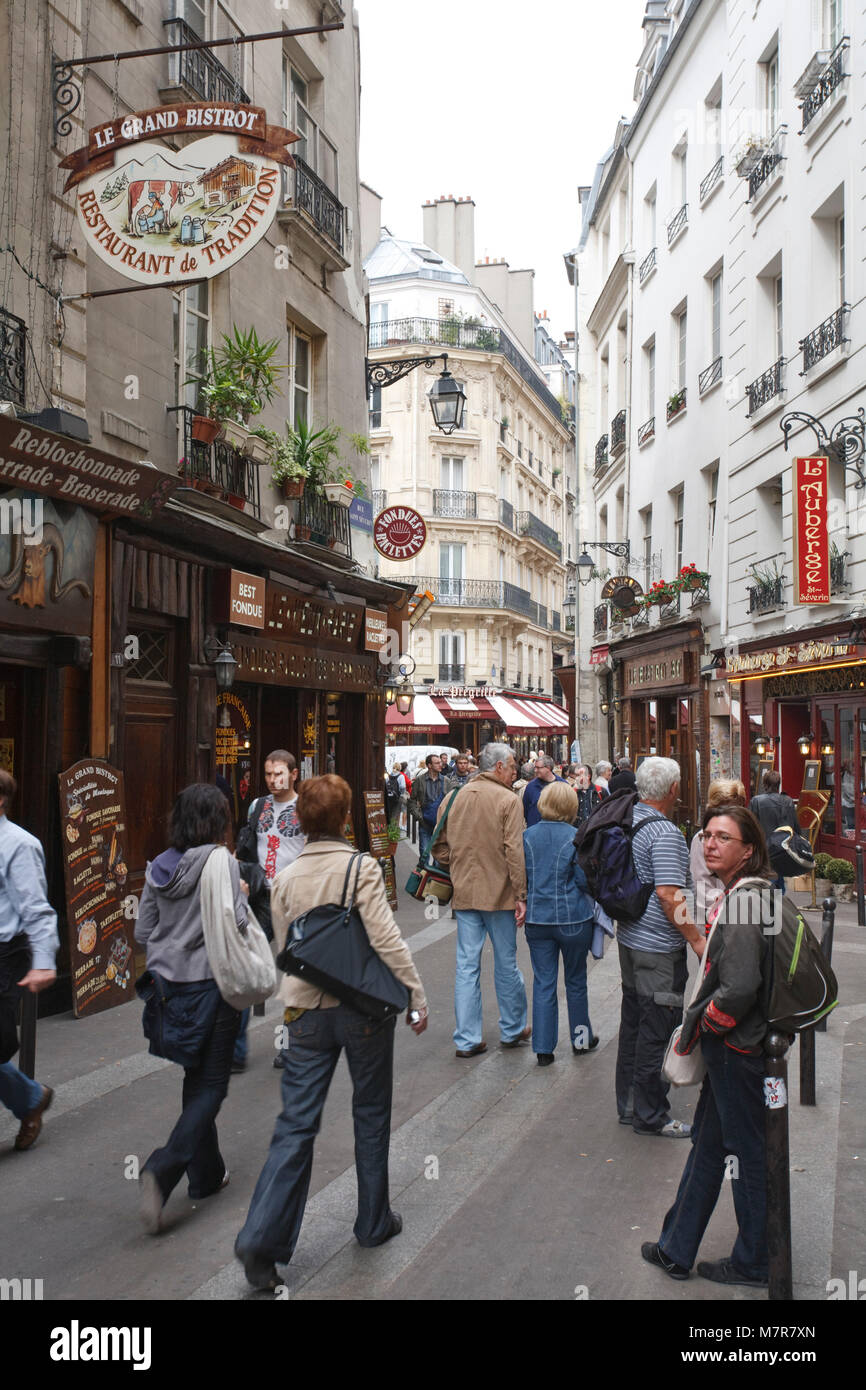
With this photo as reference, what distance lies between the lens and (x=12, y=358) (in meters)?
7.72

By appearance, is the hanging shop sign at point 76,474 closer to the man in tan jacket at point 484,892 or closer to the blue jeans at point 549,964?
the man in tan jacket at point 484,892

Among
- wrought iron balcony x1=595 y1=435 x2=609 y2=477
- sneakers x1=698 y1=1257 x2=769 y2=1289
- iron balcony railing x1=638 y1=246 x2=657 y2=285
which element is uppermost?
iron balcony railing x1=638 y1=246 x2=657 y2=285

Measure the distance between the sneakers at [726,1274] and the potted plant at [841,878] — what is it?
9.28 metres

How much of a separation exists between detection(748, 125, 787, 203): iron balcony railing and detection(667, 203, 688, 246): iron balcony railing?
13.5ft

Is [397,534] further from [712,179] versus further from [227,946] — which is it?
[227,946]

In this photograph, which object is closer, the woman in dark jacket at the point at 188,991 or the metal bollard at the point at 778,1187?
the metal bollard at the point at 778,1187

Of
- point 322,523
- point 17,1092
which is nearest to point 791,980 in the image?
point 17,1092

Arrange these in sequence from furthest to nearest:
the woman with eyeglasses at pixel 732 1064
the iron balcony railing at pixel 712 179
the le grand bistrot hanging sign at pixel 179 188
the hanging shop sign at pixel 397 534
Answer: the iron balcony railing at pixel 712 179, the hanging shop sign at pixel 397 534, the le grand bistrot hanging sign at pixel 179 188, the woman with eyeglasses at pixel 732 1064

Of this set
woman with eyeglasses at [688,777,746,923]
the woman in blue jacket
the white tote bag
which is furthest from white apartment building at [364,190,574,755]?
the white tote bag

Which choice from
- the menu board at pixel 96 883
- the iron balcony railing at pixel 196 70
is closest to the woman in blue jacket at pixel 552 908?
the menu board at pixel 96 883

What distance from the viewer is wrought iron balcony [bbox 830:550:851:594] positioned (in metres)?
13.6

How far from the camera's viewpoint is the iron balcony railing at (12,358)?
759cm

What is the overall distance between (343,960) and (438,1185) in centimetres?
145

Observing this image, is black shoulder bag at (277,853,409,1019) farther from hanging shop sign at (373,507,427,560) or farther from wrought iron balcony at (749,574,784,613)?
wrought iron balcony at (749,574,784,613)
